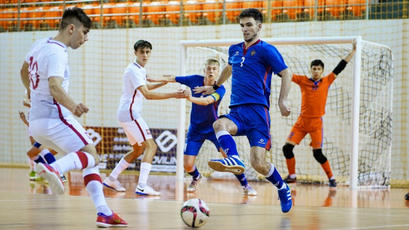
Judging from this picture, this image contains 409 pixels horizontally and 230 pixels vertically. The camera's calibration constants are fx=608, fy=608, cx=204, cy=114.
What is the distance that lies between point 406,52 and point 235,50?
7215mm

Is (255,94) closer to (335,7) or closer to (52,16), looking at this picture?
(335,7)

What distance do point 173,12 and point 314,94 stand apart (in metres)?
6.17

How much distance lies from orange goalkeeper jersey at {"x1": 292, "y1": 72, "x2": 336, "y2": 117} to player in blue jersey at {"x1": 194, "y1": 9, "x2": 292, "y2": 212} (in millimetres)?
4126

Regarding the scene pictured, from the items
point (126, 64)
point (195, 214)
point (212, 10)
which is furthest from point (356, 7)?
point (195, 214)

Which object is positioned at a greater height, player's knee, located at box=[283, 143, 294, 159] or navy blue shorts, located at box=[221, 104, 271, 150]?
navy blue shorts, located at box=[221, 104, 271, 150]

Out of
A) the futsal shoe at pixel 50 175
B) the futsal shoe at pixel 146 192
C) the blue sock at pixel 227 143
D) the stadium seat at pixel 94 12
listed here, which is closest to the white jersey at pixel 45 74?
the futsal shoe at pixel 50 175

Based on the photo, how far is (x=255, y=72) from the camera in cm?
605

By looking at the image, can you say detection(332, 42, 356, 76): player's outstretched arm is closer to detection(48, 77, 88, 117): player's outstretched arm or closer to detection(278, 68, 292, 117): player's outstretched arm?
detection(278, 68, 292, 117): player's outstretched arm

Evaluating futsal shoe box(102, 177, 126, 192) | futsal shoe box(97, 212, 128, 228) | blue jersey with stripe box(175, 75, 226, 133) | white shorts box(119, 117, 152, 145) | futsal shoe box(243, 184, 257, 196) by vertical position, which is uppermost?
blue jersey with stripe box(175, 75, 226, 133)

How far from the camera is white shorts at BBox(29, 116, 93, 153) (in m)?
4.64

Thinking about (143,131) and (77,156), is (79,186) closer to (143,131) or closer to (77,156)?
(143,131)

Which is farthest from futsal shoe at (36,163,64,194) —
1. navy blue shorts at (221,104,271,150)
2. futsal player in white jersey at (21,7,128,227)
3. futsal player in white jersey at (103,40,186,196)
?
futsal player in white jersey at (103,40,186,196)

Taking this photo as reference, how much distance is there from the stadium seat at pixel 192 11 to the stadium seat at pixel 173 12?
8.3 inches

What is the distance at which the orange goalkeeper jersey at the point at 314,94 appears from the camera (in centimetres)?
1012
